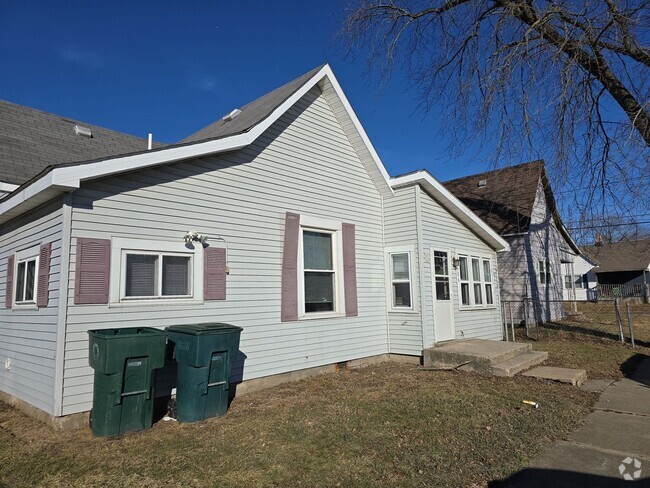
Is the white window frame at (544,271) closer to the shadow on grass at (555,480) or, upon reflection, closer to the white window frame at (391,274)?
the white window frame at (391,274)

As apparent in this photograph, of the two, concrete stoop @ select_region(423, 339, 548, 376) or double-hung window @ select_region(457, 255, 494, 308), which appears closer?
concrete stoop @ select_region(423, 339, 548, 376)

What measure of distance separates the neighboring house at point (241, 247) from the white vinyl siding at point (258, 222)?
0.07ft

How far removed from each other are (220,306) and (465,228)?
23.8 feet

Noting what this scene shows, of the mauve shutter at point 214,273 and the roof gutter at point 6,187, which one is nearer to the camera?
the mauve shutter at point 214,273

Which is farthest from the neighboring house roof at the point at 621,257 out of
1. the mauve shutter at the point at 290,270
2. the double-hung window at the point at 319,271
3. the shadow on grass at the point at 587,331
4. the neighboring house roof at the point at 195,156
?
the mauve shutter at the point at 290,270

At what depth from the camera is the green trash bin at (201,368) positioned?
17.3ft

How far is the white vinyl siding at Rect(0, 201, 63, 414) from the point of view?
5.27m

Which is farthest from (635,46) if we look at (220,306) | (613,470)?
(220,306)

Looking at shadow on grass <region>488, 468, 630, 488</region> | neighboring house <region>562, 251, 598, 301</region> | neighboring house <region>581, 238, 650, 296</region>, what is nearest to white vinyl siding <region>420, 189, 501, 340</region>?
shadow on grass <region>488, 468, 630, 488</region>

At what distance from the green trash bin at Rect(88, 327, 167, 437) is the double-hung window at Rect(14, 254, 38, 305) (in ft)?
5.92

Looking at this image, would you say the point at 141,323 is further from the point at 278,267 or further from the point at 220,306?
the point at 278,267

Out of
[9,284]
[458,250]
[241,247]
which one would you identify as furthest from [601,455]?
[9,284]

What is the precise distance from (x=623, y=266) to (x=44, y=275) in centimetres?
4374

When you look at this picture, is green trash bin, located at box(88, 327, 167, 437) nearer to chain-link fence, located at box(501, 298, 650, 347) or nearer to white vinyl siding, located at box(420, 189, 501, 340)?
white vinyl siding, located at box(420, 189, 501, 340)
